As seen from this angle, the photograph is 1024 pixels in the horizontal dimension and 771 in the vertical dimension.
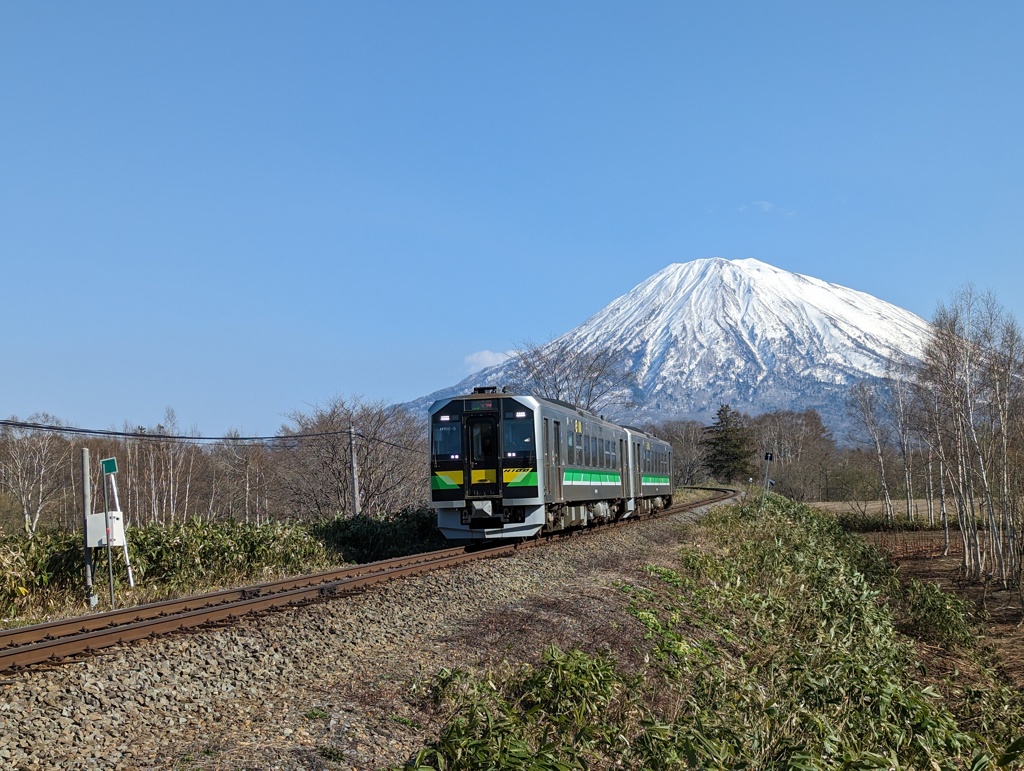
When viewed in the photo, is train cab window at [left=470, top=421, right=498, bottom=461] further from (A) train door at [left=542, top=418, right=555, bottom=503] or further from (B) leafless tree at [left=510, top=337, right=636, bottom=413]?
(B) leafless tree at [left=510, top=337, right=636, bottom=413]

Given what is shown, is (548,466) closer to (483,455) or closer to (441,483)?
(483,455)

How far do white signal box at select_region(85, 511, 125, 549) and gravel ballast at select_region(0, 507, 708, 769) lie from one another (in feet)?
11.6

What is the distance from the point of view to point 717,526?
24109mm

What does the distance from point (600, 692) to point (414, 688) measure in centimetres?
141

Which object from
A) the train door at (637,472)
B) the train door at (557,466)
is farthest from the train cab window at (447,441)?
the train door at (637,472)

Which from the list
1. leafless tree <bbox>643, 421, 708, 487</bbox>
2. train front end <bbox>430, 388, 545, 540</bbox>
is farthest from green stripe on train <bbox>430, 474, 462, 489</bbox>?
leafless tree <bbox>643, 421, 708, 487</bbox>

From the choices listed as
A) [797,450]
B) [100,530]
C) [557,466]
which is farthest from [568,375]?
[797,450]

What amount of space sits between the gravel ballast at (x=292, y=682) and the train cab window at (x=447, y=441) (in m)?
6.51

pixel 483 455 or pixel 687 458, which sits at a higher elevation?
pixel 483 455

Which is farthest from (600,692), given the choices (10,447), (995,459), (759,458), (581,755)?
(759,458)

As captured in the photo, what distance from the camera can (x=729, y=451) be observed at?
250 feet

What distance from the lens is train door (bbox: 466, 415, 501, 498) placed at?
17119 mm

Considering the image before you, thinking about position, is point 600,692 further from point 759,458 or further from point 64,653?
point 759,458

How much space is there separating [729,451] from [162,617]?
71269 mm
